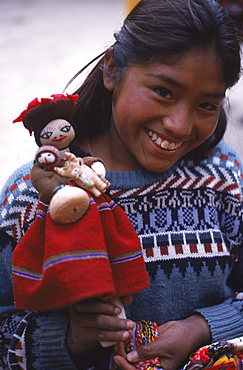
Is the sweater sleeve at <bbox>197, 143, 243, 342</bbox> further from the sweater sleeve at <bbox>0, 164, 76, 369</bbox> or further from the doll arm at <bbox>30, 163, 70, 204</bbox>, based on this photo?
the doll arm at <bbox>30, 163, 70, 204</bbox>

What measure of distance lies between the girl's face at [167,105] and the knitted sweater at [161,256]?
0.35 ft

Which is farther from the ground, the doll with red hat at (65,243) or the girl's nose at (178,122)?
the girl's nose at (178,122)

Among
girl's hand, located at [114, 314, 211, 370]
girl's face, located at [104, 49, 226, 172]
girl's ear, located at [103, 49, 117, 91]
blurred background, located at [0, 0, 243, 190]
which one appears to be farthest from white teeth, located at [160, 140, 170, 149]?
blurred background, located at [0, 0, 243, 190]

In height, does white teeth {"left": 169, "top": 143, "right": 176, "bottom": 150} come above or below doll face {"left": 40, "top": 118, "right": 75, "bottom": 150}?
below

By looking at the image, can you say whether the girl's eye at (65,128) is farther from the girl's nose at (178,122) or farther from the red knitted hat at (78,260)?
the girl's nose at (178,122)

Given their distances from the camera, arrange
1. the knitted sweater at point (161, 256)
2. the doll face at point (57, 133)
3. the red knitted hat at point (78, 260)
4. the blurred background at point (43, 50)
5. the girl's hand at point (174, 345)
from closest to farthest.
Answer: the red knitted hat at point (78, 260), the doll face at point (57, 133), the girl's hand at point (174, 345), the knitted sweater at point (161, 256), the blurred background at point (43, 50)

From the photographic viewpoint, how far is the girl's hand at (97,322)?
3.04ft

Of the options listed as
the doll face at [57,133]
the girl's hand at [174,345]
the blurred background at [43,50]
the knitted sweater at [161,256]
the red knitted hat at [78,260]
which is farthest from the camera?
the blurred background at [43,50]

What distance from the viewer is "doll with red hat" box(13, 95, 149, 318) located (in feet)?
2.66

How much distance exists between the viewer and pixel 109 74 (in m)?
1.23

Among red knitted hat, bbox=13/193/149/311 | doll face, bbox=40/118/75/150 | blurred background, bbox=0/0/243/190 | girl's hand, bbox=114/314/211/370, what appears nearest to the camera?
red knitted hat, bbox=13/193/149/311

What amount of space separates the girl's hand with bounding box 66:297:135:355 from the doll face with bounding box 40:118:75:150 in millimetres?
324

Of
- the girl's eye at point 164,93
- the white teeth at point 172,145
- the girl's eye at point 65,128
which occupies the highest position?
the girl's eye at point 164,93

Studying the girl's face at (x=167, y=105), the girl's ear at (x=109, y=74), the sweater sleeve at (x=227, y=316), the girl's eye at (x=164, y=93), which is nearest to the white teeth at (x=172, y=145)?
the girl's face at (x=167, y=105)
